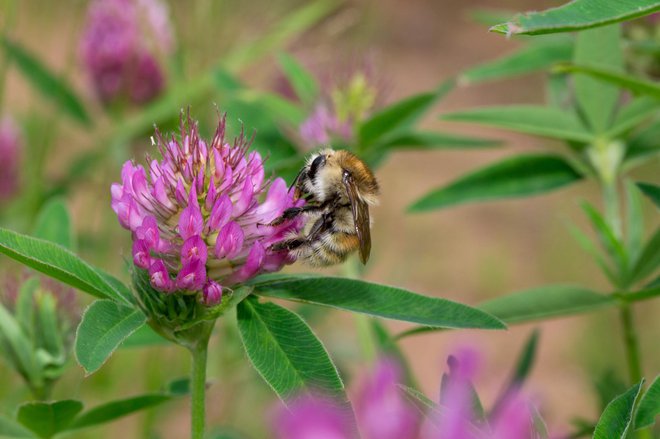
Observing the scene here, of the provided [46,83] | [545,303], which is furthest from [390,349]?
[46,83]

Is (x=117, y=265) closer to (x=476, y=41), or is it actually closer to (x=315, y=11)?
(x=315, y=11)

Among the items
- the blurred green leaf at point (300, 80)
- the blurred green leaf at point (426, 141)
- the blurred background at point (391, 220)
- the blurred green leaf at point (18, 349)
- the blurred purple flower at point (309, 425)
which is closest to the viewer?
the blurred purple flower at point (309, 425)

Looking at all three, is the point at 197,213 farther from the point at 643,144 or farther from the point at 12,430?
the point at 643,144

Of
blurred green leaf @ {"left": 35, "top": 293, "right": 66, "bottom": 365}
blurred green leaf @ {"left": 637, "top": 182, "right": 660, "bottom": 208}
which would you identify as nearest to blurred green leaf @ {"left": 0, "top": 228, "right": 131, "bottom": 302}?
blurred green leaf @ {"left": 35, "top": 293, "right": 66, "bottom": 365}

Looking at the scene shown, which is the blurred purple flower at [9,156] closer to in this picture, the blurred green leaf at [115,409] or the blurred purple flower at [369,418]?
the blurred green leaf at [115,409]

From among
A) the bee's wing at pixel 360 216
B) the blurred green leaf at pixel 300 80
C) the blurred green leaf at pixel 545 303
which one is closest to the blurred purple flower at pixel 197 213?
the bee's wing at pixel 360 216

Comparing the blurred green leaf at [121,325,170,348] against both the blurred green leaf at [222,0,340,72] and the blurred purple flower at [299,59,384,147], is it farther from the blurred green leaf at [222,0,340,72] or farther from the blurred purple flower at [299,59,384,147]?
the blurred green leaf at [222,0,340,72]

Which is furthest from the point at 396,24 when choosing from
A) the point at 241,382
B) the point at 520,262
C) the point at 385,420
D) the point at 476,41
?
the point at 385,420
